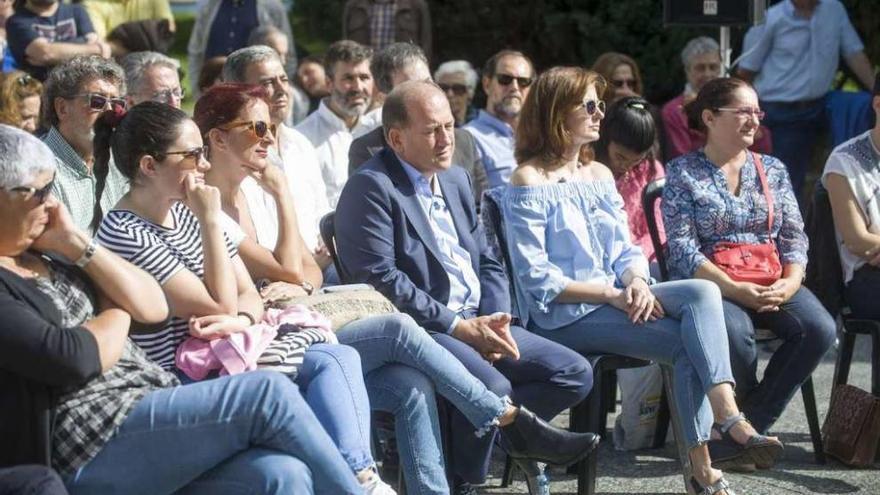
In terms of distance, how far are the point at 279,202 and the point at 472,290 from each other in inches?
32.2

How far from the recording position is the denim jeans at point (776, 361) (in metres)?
6.39

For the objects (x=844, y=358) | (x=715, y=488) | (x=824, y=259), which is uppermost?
(x=824, y=259)

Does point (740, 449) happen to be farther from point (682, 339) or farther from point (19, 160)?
point (19, 160)

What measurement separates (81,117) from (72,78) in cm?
17

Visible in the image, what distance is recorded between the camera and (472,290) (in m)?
5.88

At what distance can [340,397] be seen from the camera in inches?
186

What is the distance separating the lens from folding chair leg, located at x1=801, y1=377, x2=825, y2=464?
6.66m

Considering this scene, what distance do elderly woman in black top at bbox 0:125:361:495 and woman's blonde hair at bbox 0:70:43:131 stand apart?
304cm

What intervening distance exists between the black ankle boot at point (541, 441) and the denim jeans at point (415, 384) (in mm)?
167

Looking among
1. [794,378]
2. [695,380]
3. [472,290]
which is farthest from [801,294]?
[472,290]

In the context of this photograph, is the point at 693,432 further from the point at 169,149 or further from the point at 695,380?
the point at 169,149

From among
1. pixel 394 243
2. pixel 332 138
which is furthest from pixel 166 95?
pixel 394 243

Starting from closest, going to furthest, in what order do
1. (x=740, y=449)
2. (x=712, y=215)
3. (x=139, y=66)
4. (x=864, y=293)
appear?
(x=740, y=449)
(x=712, y=215)
(x=864, y=293)
(x=139, y=66)

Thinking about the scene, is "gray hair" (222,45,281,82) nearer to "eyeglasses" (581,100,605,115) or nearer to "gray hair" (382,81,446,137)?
"gray hair" (382,81,446,137)
